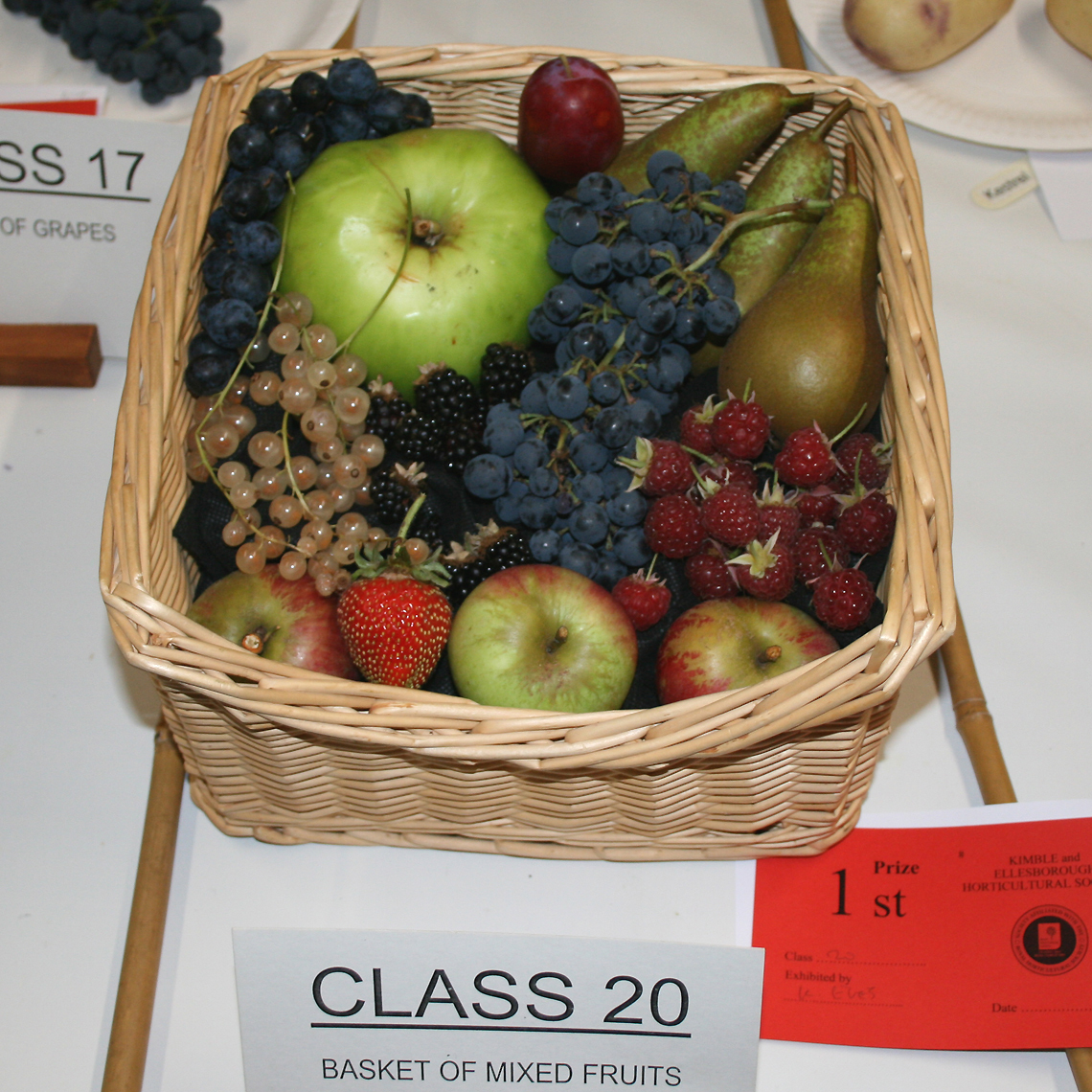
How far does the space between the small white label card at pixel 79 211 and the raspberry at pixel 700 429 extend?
47 cm

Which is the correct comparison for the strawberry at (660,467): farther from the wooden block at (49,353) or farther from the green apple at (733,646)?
the wooden block at (49,353)

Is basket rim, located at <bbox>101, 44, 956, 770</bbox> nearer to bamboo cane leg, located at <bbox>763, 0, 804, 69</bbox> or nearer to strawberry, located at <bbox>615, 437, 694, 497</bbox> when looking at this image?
strawberry, located at <bbox>615, 437, 694, 497</bbox>

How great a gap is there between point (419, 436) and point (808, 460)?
0.29m

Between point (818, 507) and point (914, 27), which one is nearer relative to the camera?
point (818, 507)

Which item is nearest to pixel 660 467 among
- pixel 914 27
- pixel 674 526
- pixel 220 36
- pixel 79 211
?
pixel 674 526

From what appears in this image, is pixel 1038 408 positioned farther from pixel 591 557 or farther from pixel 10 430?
pixel 10 430

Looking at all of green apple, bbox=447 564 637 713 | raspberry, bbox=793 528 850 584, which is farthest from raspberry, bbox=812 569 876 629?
green apple, bbox=447 564 637 713

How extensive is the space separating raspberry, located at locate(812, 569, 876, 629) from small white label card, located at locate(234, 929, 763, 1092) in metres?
0.21

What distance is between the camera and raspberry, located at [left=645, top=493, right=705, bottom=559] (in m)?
0.69

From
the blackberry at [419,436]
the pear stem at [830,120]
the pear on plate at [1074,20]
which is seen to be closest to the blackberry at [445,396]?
the blackberry at [419,436]

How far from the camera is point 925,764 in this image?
0.78m

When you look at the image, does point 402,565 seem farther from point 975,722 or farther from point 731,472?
point 975,722

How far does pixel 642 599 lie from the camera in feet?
2.30

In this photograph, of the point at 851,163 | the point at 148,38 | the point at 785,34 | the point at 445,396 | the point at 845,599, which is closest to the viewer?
the point at 845,599
